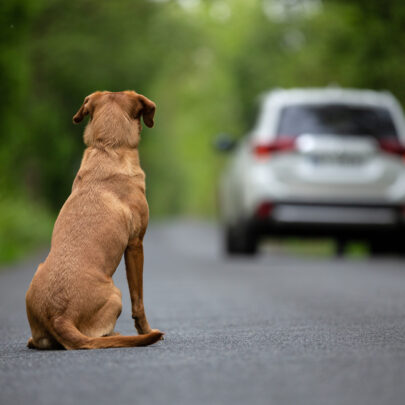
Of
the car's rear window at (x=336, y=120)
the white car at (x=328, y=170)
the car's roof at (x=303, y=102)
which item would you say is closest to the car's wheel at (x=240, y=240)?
the white car at (x=328, y=170)

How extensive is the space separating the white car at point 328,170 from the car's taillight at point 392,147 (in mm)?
12

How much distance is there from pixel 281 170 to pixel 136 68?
569 inches

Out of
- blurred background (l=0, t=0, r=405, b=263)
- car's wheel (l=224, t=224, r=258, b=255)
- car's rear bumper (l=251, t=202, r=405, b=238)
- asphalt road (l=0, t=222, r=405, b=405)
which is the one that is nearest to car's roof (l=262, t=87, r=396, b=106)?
blurred background (l=0, t=0, r=405, b=263)

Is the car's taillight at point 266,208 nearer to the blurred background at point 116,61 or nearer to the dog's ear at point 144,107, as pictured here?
the blurred background at point 116,61

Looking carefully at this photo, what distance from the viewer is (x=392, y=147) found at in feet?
37.6

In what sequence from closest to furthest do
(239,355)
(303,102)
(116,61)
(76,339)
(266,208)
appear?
1. (239,355)
2. (76,339)
3. (266,208)
4. (303,102)
5. (116,61)

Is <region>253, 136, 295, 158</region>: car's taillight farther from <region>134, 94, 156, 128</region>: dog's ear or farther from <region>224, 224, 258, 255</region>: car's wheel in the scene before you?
<region>134, 94, 156, 128</region>: dog's ear

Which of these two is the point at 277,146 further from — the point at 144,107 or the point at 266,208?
the point at 144,107

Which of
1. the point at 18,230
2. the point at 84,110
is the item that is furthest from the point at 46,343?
the point at 18,230

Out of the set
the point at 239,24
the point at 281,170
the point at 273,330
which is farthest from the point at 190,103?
the point at 273,330

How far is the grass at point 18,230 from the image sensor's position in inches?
590

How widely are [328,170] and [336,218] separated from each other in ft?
2.01

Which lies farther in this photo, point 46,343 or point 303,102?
point 303,102

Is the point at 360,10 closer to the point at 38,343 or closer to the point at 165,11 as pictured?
the point at 165,11
